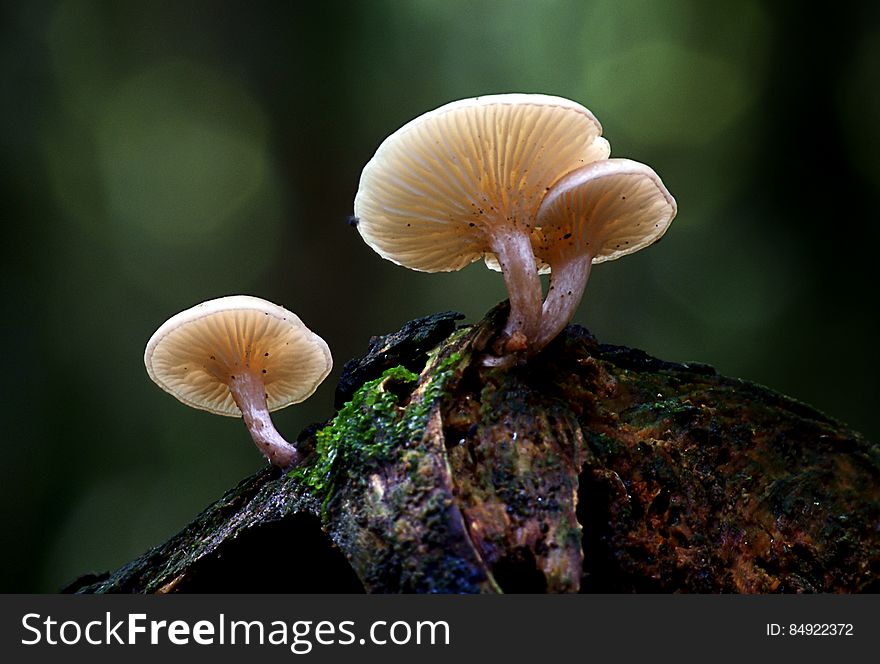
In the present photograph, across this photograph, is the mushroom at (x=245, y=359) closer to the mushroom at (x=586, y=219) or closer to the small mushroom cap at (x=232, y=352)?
the small mushroom cap at (x=232, y=352)

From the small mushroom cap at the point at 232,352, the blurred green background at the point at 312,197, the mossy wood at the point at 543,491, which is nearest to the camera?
the mossy wood at the point at 543,491

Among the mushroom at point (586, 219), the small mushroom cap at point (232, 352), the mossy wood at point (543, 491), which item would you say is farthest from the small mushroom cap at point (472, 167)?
the small mushroom cap at point (232, 352)

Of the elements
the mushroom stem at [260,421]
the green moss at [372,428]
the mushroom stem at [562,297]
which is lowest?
the mushroom stem at [260,421]

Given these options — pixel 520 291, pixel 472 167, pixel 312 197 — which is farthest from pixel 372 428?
pixel 312 197

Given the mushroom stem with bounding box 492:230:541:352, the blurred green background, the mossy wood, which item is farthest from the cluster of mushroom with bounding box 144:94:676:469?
the blurred green background

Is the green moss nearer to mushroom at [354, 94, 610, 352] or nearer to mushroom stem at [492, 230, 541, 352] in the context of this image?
mushroom stem at [492, 230, 541, 352]
